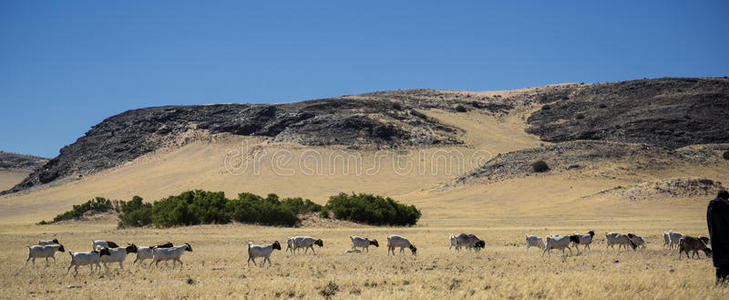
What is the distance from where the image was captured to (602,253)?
67.5 feet

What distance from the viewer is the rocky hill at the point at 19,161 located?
512 ft

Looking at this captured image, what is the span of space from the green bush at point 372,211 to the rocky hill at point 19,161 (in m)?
142

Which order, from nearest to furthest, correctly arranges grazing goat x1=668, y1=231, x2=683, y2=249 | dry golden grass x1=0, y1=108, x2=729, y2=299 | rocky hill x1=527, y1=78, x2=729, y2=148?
dry golden grass x1=0, y1=108, x2=729, y2=299
grazing goat x1=668, y1=231, x2=683, y2=249
rocky hill x1=527, y1=78, x2=729, y2=148

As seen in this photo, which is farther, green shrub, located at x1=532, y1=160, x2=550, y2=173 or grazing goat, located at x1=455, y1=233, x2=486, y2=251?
green shrub, located at x1=532, y1=160, x2=550, y2=173

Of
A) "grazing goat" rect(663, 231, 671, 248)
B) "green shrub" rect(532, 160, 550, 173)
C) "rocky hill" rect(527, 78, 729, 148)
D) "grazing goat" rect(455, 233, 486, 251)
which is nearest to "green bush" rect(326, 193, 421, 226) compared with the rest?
"grazing goat" rect(455, 233, 486, 251)

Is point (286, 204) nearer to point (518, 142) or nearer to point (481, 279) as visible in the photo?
point (481, 279)

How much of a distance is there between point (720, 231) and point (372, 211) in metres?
28.7

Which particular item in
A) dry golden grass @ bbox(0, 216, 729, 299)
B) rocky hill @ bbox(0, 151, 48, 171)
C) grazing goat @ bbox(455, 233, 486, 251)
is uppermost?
rocky hill @ bbox(0, 151, 48, 171)

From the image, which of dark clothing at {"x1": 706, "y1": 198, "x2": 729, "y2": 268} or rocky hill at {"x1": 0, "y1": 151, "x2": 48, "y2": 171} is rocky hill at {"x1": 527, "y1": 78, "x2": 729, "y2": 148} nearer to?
dark clothing at {"x1": 706, "y1": 198, "x2": 729, "y2": 268}

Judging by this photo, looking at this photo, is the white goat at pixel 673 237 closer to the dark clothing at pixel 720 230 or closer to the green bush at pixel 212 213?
the dark clothing at pixel 720 230

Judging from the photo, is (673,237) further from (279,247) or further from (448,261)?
(279,247)

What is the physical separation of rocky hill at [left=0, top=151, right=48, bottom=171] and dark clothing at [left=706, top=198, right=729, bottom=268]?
16992 centimetres

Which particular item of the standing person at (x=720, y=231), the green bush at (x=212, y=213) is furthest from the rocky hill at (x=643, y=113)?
the standing person at (x=720, y=231)

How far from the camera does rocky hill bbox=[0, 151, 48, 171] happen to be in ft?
512
